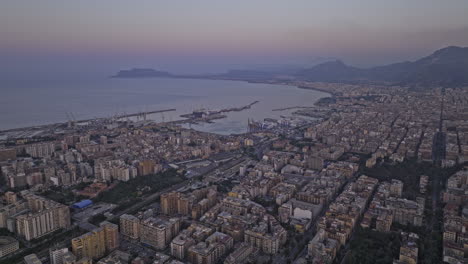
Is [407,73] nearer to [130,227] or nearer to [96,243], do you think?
[130,227]

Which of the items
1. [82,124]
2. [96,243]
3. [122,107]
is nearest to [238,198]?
[96,243]

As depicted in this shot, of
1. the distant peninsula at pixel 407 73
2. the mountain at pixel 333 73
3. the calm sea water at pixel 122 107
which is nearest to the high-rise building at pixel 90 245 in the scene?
the calm sea water at pixel 122 107

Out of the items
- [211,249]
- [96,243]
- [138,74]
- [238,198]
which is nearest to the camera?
[211,249]

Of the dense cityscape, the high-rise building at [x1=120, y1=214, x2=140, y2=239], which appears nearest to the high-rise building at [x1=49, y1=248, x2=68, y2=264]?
the dense cityscape

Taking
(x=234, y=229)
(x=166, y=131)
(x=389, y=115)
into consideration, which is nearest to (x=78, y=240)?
(x=234, y=229)

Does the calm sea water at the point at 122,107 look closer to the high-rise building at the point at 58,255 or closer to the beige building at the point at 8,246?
the beige building at the point at 8,246

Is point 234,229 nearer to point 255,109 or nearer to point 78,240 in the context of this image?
point 78,240
